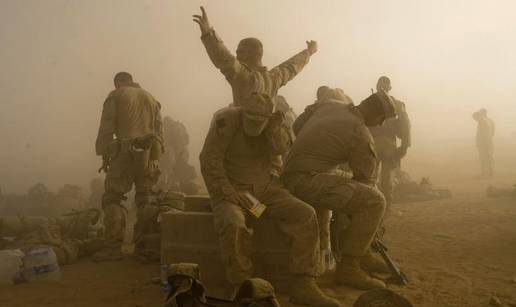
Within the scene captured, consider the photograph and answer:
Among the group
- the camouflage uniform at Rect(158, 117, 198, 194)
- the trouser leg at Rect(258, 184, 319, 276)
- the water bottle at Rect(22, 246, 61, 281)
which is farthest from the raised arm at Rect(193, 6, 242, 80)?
the camouflage uniform at Rect(158, 117, 198, 194)

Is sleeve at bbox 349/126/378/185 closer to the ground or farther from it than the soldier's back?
closer to the ground

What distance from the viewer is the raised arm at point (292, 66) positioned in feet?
18.4

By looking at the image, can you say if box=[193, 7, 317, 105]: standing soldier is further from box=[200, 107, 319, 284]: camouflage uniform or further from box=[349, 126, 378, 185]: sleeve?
box=[349, 126, 378, 185]: sleeve

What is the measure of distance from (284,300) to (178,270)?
149 centimetres

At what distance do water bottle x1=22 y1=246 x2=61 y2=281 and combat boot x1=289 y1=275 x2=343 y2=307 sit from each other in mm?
2707

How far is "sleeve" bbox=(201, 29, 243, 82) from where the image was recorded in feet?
16.2

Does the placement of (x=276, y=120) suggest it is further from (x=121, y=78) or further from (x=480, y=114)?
(x=480, y=114)

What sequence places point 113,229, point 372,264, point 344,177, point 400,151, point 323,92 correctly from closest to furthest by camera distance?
point 344,177
point 372,264
point 113,229
point 323,92
point 400,151

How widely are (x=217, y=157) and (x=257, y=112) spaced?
0.55 metres

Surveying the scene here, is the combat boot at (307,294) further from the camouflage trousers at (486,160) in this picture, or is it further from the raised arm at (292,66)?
the camouflage trousers at (486,160)

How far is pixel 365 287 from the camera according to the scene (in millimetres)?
3967

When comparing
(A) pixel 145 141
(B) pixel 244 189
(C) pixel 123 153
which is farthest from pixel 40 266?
(B) pixel 244 189

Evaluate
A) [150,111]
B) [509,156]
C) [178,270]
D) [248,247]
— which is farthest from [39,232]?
[509,156]

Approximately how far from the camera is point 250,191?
3.97 metres
